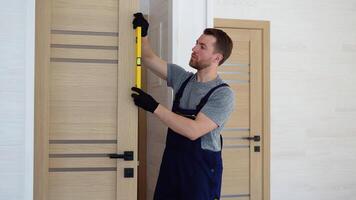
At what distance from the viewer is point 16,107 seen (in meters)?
2.06

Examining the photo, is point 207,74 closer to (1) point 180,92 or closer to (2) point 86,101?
(1) point 180,92

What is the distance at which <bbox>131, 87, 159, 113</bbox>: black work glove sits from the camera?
7.32 feet

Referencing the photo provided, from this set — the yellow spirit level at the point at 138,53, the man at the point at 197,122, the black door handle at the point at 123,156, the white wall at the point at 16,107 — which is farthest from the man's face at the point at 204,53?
the white wall at the point at 16,107

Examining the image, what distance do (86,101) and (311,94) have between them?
294cm

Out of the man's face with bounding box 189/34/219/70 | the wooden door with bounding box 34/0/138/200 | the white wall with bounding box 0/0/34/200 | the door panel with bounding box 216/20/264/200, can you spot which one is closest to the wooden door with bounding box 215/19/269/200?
the door panel with bounding box 216/20/264/200

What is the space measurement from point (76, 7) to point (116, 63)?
0.36 m

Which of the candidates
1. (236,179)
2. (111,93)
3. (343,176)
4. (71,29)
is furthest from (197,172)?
(343,176)

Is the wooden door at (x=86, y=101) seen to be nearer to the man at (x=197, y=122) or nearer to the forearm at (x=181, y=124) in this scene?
the man at (x=197, y=122)

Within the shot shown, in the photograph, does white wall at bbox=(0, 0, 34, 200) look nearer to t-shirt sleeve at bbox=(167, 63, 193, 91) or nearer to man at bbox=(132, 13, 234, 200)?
man at bbox=(132, 13, 234, 200)

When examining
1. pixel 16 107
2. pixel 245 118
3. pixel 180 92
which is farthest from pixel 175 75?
pixel 245 118

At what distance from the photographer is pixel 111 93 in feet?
7.87

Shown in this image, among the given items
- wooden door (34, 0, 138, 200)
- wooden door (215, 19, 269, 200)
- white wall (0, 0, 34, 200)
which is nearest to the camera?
white wall (0, 0, 34, 200)

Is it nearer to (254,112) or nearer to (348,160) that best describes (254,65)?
(254,112)

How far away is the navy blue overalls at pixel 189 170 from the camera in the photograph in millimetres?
2301
